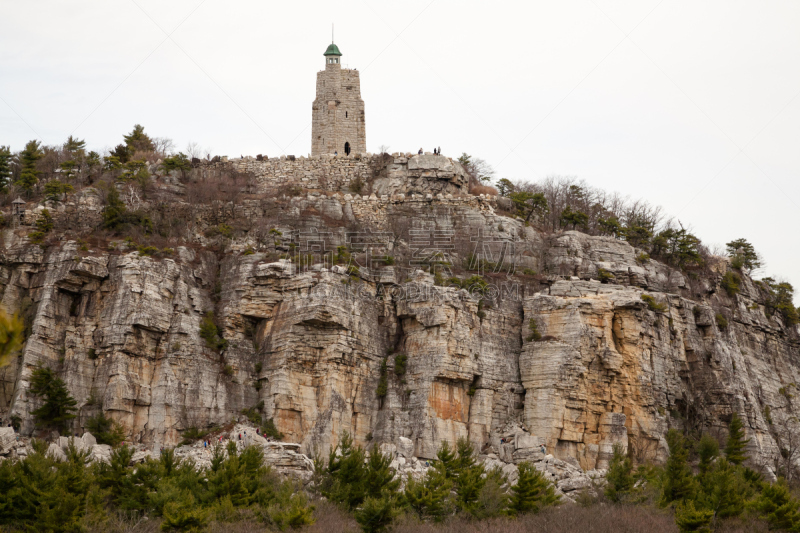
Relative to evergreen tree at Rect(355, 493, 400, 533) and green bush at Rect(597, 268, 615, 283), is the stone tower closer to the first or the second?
green bush at Rect(597, 268, 615, 283)

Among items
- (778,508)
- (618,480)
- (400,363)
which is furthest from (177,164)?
(778,508)

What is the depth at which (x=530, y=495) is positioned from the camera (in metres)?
44.5

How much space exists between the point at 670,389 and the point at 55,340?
31.8 meters

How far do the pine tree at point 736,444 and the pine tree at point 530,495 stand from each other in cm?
1314

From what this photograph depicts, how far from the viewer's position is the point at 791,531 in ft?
143

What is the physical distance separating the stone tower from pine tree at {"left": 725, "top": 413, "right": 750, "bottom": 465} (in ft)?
99.7

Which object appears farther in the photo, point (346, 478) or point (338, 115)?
point (338, 115)

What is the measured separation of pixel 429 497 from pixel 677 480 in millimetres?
12064

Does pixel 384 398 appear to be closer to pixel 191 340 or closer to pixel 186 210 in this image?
pixel 191 340

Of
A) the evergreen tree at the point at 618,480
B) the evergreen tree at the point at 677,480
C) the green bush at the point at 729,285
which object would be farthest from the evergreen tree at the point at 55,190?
the green bush at the point at 729,285

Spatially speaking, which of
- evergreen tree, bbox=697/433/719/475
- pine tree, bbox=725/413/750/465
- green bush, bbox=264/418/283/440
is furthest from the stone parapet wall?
pine tree, bbox=725/413/750/465

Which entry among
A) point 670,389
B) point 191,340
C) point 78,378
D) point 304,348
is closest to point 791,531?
point 670,389

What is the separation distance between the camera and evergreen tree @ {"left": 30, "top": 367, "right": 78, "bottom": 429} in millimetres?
47844

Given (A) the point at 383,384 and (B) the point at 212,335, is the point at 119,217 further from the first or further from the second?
(A) the point at 383,384
